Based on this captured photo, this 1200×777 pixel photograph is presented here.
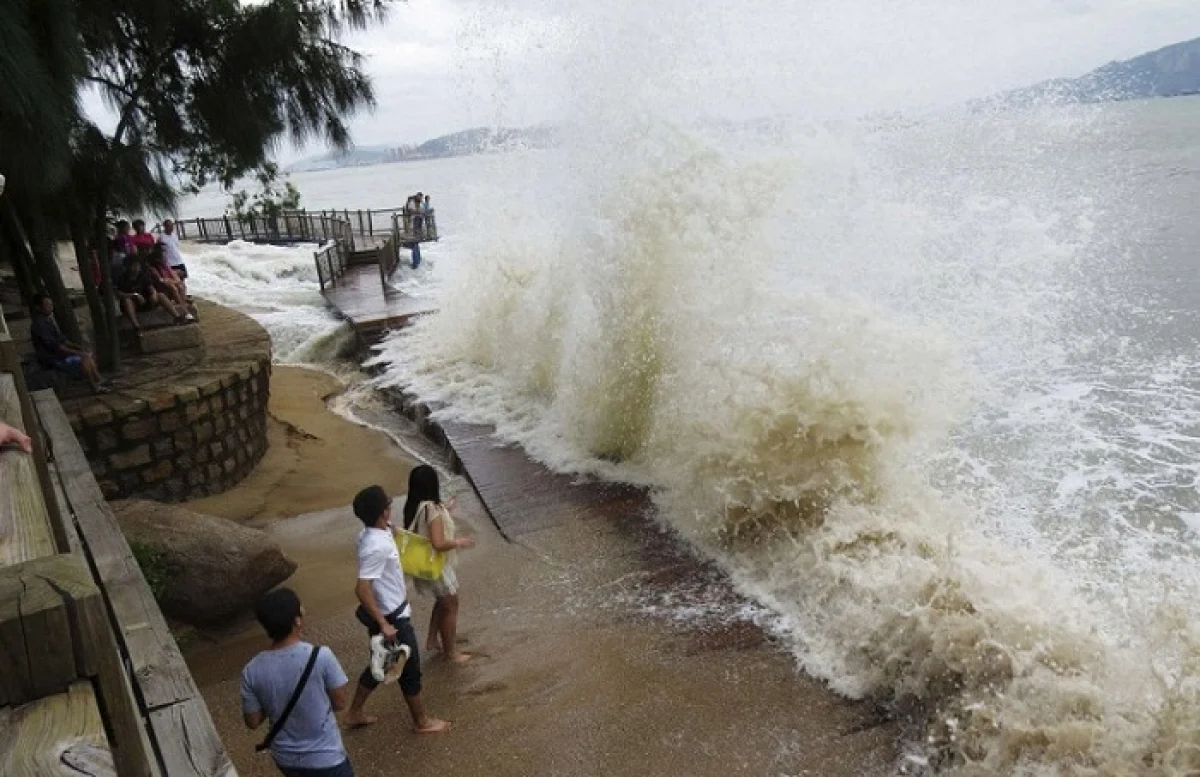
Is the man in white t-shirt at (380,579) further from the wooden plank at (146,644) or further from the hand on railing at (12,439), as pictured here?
the hand on railing at (12,439)

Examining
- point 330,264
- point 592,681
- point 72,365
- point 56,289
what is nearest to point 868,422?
point 592,681

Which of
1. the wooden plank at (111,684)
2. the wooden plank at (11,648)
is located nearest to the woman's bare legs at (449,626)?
the wooden plank at (111,684)

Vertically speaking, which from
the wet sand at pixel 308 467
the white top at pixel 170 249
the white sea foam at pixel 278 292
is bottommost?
the wet sand at pixel 308 467

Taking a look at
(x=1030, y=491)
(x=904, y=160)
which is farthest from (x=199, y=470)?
(x=904, y=160)

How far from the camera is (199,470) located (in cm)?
771

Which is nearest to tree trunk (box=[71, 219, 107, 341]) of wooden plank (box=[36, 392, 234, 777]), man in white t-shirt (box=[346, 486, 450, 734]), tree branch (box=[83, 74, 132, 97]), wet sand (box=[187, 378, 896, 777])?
tree branch (box=[83, 74, 132, 97])

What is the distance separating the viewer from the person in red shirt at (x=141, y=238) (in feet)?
34.2

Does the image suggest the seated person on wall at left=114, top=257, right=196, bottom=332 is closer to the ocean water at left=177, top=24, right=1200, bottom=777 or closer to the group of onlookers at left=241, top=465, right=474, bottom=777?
the ocean water at left=177, top=24, right=1200, bottom=777

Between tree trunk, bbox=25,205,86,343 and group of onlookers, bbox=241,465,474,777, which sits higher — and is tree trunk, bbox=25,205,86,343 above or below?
above

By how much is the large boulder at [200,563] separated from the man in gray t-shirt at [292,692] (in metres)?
2.45

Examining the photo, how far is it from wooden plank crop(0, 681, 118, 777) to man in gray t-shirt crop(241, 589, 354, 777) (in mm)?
1631

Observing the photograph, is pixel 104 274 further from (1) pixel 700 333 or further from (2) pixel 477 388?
(1) pixel 700 333

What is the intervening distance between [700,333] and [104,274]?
5639 mm

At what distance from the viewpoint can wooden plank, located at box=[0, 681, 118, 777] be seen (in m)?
1.06
